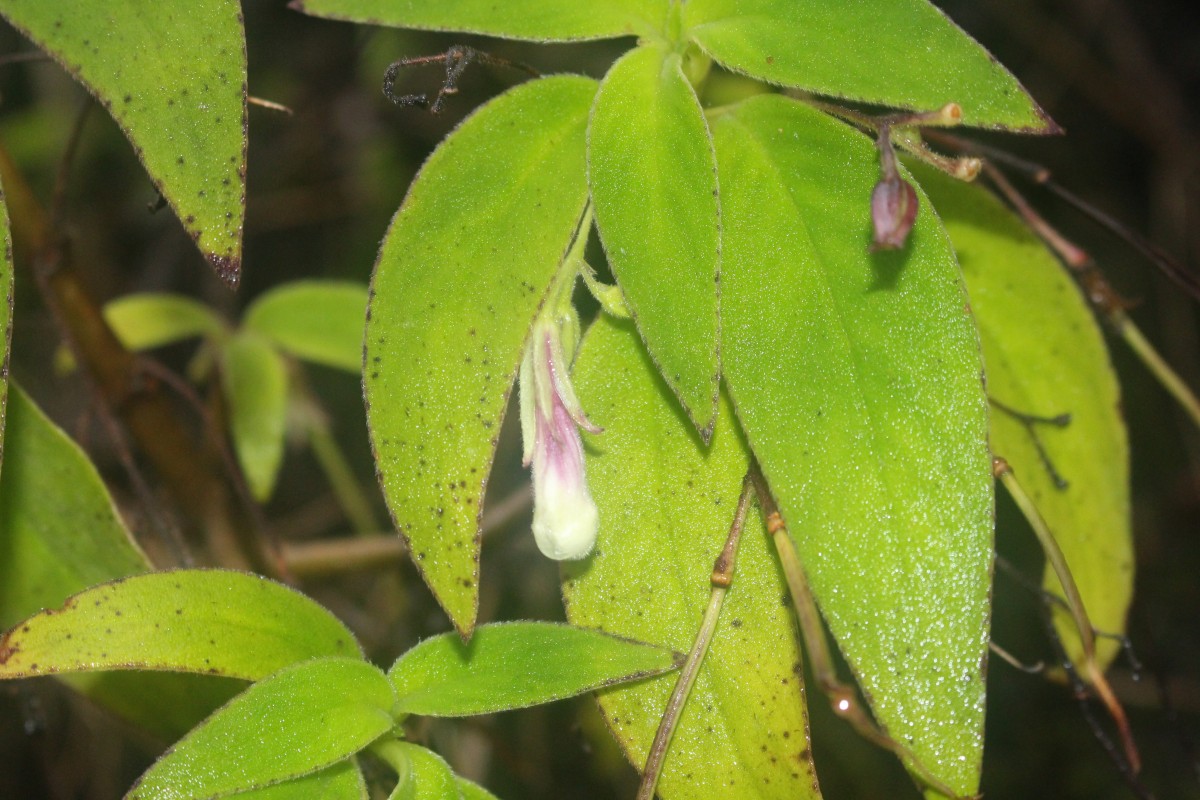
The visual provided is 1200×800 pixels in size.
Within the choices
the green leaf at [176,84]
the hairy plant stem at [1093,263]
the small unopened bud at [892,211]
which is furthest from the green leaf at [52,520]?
the hairy plant stem at [1093,263]

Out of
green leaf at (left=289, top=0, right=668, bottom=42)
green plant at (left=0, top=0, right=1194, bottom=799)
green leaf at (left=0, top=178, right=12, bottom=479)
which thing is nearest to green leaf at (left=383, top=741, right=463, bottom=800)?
green plant at (left=0, top=0, right=1194, bottom=799)

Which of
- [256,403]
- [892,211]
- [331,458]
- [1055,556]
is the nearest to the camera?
[892,211]

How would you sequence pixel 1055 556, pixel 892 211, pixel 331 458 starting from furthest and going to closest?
pixel 331 458 < pixel 1055 556 < pixel 892 211

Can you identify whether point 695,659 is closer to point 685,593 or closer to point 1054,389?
point 685,593

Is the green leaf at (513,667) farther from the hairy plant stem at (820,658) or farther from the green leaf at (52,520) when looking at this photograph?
the green leaf at (52,520)

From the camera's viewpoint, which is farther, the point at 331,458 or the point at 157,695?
the point at 331,458

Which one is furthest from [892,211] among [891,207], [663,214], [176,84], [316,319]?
[316,319]
